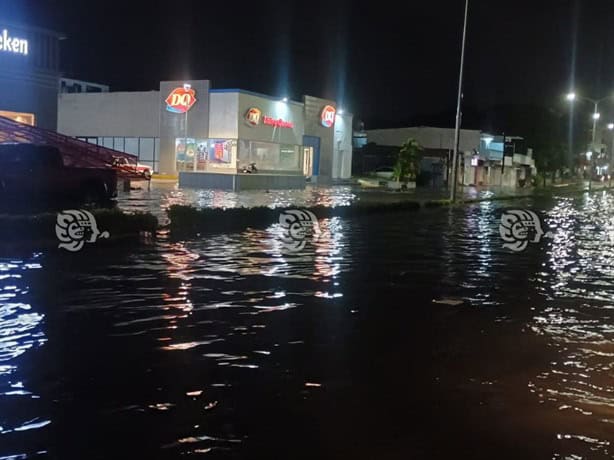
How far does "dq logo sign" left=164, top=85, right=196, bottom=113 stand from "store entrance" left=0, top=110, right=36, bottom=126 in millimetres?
18813

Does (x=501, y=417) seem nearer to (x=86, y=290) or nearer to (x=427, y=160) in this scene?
(x=86, y=290)

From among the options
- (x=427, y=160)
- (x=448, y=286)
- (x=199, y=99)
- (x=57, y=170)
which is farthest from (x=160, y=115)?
(x=448, y=286)

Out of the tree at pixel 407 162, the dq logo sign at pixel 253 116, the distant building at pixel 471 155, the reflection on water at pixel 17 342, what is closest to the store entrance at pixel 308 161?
the tree at pixel 407 162

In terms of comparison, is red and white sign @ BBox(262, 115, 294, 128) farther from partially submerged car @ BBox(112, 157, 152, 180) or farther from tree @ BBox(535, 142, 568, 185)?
tree @ BBox(535, 142, 568, 185)

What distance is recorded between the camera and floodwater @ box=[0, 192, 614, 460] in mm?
5539

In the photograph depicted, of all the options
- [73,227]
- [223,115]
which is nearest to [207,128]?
[223,115]

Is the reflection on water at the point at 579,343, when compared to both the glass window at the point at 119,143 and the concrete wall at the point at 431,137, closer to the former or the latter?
the glass window at the point at 119,143

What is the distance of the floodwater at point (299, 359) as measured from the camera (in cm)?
554

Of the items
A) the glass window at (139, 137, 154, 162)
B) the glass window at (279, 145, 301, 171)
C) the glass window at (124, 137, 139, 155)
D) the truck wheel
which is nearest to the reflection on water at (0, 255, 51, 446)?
the truck wheel

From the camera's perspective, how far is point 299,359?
25.3ft

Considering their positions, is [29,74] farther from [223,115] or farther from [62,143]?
[223,115]

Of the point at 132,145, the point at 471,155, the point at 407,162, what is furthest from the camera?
the point at 471,155

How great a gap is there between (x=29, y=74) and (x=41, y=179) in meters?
15.8

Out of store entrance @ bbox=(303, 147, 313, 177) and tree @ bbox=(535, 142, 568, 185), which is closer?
store entrance @ bbox=(303, 147, 313, 177)
